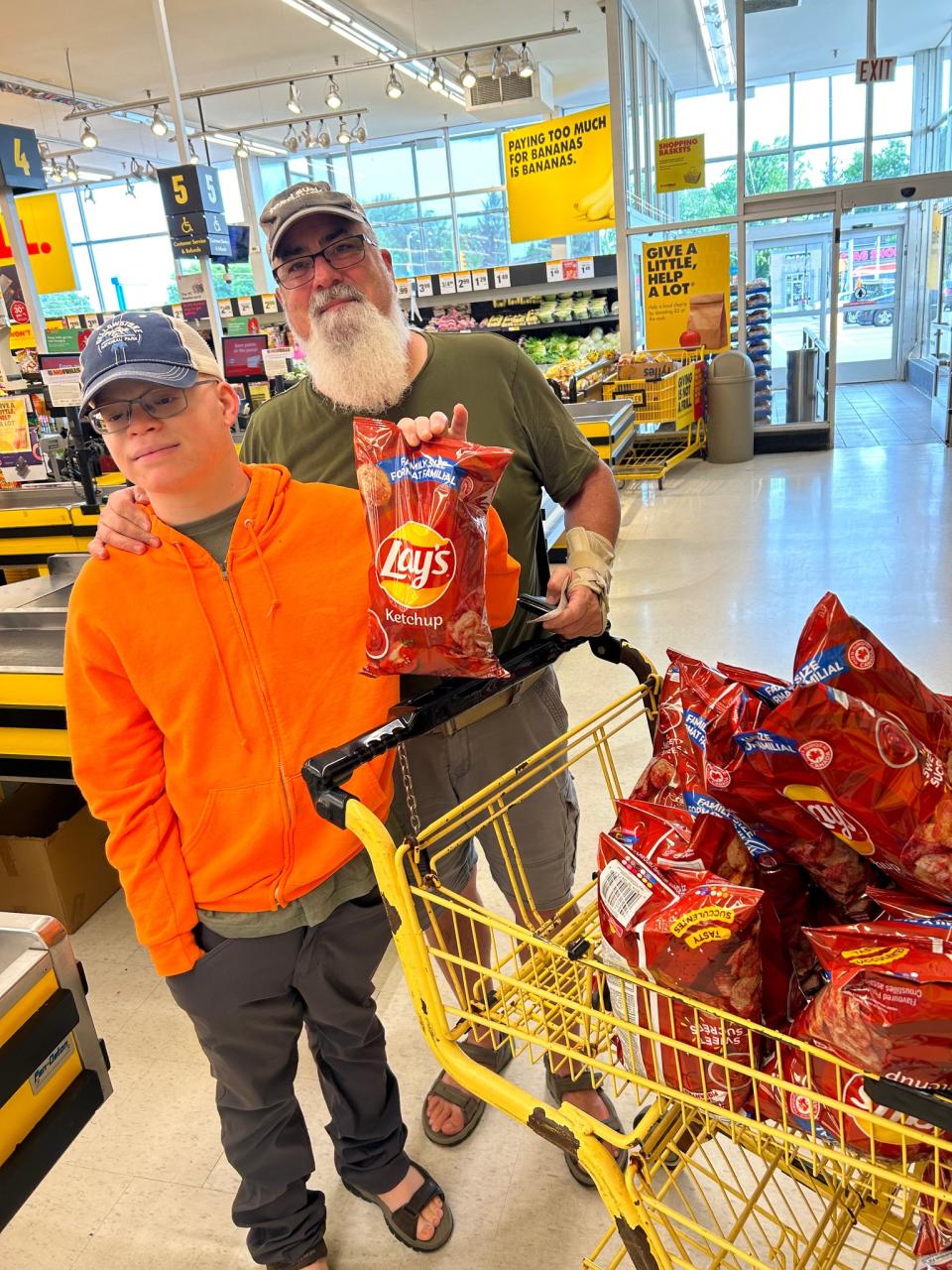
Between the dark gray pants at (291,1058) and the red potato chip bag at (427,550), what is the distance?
561mm

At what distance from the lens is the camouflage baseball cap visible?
5.01 feet

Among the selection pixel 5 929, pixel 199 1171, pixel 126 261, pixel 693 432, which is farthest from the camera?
pixel 126 261

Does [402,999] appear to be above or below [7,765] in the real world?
below

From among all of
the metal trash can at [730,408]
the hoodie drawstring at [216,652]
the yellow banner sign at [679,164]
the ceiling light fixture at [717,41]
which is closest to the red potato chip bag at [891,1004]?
the hoodie drawstring at [216,652]

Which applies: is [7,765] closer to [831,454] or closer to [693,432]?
[693,432]

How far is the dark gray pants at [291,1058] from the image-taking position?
1.44 metres

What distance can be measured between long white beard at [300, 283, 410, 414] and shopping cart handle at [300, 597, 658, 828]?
49 centimetres

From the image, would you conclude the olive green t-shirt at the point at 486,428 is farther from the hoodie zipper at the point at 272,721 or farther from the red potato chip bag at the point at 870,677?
the red potato chip bag at the point at 870,677

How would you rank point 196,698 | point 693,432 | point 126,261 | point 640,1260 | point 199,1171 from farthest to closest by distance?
point 126,261 < point 693,432 < point 199,1171 < point 196,698 < point 640,1260

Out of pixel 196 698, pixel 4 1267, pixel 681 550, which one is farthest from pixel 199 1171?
pixel 681 550

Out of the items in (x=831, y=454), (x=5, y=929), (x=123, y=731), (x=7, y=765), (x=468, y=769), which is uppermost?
(x=123, y=731)

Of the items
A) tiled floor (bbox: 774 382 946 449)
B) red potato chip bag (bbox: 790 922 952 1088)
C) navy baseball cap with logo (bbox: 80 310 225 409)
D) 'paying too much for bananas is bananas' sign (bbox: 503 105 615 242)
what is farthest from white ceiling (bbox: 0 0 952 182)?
red potato chip bag (bbox: 790 922 952 1088)

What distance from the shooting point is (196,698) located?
4.23 ft

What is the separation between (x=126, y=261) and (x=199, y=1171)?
744 inches
